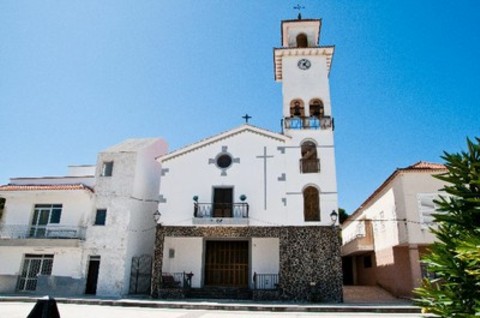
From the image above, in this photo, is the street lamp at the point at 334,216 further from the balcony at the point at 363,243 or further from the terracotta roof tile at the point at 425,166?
the balcony at the point at 363,243

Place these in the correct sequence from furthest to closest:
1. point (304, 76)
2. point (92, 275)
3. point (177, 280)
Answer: point (304, 76), point (92, 275), point (177, 280)

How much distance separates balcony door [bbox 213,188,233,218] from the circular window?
4.59 ft

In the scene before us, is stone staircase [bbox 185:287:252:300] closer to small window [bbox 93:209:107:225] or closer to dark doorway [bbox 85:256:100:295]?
dark doorway [bbox 85:256:100:295]

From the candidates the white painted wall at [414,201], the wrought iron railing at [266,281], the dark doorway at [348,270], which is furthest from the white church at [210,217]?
the dark doorway at [348,270]

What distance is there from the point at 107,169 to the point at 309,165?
→ 1239 cm

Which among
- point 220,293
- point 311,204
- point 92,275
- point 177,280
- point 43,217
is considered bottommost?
point 220,293

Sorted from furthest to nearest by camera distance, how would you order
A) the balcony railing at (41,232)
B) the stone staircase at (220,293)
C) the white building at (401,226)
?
the balcony railing at (41,232), the stone staircase at (220,293), the white building at (401,226)

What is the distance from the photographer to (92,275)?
803 inches

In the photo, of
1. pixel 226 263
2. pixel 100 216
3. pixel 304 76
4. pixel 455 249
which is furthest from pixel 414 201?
pixel 100 216

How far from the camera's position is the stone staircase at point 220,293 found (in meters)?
17.9

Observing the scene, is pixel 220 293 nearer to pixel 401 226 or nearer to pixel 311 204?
Answer: pixel 311 204

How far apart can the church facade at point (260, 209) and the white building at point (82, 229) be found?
2.49 metres

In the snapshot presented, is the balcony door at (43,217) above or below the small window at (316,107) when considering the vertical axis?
below

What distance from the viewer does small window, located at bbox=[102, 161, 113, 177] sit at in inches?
856
